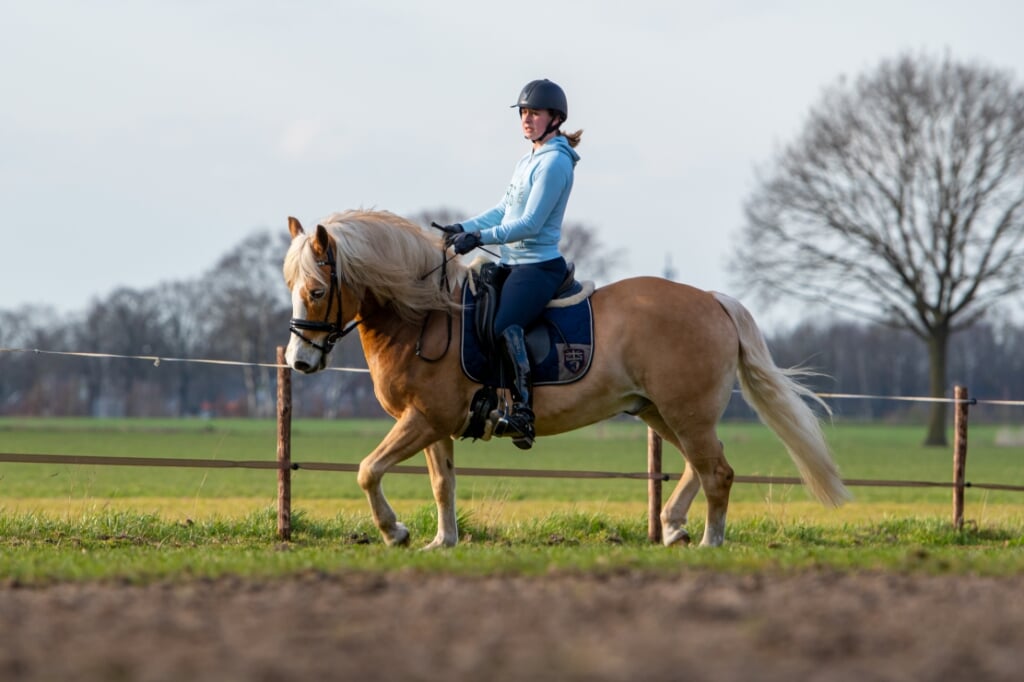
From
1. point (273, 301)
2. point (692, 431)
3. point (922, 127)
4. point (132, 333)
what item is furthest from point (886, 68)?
point (132, 333)

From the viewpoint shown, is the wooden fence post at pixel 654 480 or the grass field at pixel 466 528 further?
the wooden fence post at pixel 654 480

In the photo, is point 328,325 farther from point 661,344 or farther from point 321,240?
point 661,344

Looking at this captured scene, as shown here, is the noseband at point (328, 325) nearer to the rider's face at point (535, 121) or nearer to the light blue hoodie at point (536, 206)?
the light blue hoodie at point (536, 206)

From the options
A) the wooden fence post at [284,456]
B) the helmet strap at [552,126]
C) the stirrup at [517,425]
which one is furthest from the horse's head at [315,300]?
the wooden fence post at [284,456]

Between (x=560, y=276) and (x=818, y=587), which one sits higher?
(x=560, y=276)

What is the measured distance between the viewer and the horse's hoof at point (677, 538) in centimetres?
937

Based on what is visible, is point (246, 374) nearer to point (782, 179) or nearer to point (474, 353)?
point (782, 179)

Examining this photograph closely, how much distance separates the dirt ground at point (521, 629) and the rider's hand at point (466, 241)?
11.1ft

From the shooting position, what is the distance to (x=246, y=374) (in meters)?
90.2

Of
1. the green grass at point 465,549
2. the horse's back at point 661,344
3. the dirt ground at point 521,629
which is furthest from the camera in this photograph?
the horse's back at point 661,344

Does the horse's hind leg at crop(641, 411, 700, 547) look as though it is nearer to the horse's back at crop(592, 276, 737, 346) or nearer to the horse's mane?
the horse's back at crop(592, 276, 737, 346)

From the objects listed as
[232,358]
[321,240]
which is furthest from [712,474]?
[232,358]

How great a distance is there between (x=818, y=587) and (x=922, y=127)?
39.7 meters

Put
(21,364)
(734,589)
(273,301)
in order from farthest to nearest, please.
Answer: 1. (21,364)
2. (273,301)
3. (734,589)
